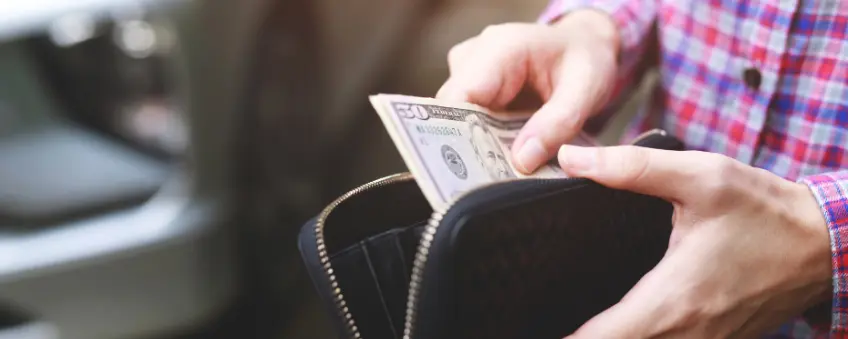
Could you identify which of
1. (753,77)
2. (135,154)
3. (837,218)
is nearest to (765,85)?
(753,77)

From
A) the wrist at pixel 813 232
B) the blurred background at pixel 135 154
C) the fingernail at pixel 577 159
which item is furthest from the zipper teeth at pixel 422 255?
the blurred background at pixel 135 154

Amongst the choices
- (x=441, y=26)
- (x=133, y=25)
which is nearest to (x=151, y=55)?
(x=133, y=25)

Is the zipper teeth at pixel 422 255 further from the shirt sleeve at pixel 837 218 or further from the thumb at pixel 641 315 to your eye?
the shirt sleeve at pixel 837 218

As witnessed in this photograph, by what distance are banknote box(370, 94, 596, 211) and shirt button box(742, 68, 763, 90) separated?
17 cm

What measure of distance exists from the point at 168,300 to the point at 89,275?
0.42 feet

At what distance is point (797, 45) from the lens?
0.56 meters

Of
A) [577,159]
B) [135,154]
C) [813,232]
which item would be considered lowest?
[813,232]

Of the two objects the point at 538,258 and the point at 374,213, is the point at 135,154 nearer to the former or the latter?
the point at 374,213

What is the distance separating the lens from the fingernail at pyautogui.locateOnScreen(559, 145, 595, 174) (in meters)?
0.48

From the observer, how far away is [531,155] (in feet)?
1.79

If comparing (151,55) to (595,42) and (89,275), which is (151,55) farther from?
(595,42)

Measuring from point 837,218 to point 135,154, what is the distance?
1.00 m

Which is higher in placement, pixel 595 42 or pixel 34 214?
pixel 34 214

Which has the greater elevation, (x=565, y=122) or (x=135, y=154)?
(x=135, y=154)
